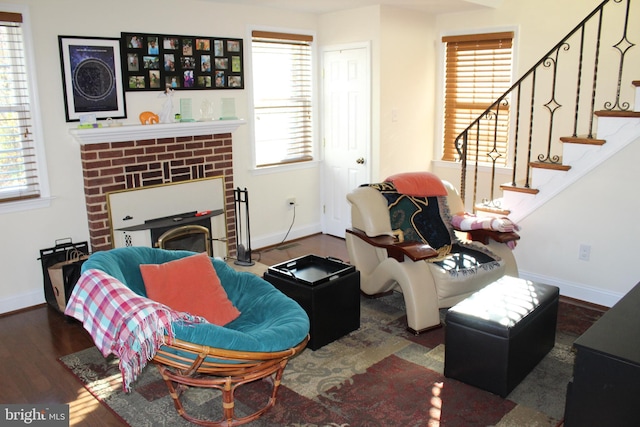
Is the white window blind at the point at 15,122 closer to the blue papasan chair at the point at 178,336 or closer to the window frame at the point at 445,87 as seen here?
the blue papasan chair at the point at 178,336

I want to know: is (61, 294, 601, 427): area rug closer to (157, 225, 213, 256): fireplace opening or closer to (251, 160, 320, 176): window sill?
(157, 225, 213, 256): fireplace opening

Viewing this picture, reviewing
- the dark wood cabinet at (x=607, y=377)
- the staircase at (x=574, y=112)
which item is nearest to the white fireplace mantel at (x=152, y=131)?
the staircase at (x=574, y=112)

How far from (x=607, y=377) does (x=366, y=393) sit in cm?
124

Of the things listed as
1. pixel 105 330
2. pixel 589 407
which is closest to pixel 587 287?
pixel 589 407

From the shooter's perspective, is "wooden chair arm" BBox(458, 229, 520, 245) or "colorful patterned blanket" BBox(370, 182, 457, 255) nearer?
"wooden chair arm" BBox(458, 229, 520, 245)

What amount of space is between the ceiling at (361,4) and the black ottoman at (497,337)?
3014 mm

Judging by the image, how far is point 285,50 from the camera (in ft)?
18.2

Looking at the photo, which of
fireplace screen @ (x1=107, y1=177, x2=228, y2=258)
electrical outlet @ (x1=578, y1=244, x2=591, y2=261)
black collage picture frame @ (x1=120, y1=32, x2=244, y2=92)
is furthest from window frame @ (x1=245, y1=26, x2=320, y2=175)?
electrical outlet @ (x1=578, y1=244, x2=591, y2=261)

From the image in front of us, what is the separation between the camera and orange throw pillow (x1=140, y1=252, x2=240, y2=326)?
9.50 ft

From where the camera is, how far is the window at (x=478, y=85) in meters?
5.46

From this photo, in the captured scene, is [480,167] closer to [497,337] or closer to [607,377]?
[497,337]

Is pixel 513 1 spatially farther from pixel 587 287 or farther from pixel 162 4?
pixel 162 4

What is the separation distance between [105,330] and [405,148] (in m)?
4.04

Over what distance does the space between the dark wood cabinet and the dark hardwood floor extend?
2085mm
